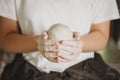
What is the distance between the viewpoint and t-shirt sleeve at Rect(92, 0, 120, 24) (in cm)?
106

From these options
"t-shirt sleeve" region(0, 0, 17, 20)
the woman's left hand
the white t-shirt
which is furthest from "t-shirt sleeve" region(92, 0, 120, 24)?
"t-shirt sleeve" region(0, 0, 17, 20)

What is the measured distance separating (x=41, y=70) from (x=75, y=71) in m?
0.14

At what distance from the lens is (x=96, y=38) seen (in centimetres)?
104

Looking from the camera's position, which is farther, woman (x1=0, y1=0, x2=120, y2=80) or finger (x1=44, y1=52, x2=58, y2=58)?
woman (x1=0, y1=0, x2=120, y2=80)

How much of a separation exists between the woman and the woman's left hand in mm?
124

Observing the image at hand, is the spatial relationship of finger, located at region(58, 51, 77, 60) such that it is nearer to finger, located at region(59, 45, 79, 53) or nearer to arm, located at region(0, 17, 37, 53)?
finger, located at region(59, 45, 79, 53)

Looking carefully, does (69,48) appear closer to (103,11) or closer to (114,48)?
(103,11)

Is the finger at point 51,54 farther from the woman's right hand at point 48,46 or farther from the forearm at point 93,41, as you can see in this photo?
the forearm at point 93,41

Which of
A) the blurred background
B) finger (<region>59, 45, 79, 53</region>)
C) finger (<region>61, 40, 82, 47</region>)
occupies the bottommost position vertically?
the blurred background

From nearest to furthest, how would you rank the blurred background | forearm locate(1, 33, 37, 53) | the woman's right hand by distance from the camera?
the woman's right hand
forearm locate(1, 33, 37, 53)
the blurred background

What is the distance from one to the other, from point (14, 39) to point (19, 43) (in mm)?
31

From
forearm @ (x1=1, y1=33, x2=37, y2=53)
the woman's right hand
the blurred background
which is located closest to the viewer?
the woman's right hand

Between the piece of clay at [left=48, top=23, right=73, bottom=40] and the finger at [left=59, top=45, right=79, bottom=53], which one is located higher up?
the piece of clay at [left=48, top=23, right=73, bottom=40]

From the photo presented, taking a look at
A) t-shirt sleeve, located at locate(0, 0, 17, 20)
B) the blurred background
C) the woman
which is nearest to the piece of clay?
the woman
